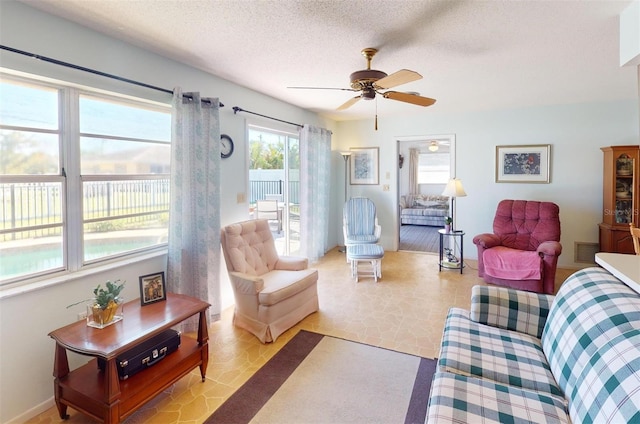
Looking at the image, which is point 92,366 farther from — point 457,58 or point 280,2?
point 457,58

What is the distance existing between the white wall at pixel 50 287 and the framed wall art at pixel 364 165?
379 cm

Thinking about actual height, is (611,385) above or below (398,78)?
below

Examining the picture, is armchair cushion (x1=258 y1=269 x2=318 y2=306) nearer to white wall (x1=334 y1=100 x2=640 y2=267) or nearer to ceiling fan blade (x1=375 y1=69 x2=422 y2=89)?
ceiling fan blade (x1=375 y1=69 x2=422 y2=89)

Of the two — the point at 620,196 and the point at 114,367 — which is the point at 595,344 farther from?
the point at 620,196

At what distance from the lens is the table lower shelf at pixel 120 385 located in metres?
1.70

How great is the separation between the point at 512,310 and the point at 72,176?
301 centimetres

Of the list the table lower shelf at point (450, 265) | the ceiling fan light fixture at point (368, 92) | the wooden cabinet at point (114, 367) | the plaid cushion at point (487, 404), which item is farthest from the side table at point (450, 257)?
the wooden cabinet at point (114, 367)

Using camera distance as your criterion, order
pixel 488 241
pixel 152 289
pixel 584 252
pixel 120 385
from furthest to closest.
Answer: pixel 584 252 < pixel 488 241 < pixel 152 289 < pixel 120 385

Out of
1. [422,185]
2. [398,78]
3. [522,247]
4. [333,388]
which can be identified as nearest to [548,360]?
[333,388]

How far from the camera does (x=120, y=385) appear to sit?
1809 mm

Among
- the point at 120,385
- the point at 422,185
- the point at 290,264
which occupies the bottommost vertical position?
the point at 120,385

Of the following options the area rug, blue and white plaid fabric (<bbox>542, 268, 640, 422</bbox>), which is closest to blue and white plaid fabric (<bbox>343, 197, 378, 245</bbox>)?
the area rug

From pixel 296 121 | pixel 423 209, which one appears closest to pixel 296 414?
pixel 296 121

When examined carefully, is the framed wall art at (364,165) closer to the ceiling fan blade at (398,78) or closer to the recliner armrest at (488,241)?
the recliner armrest at (488,241)
